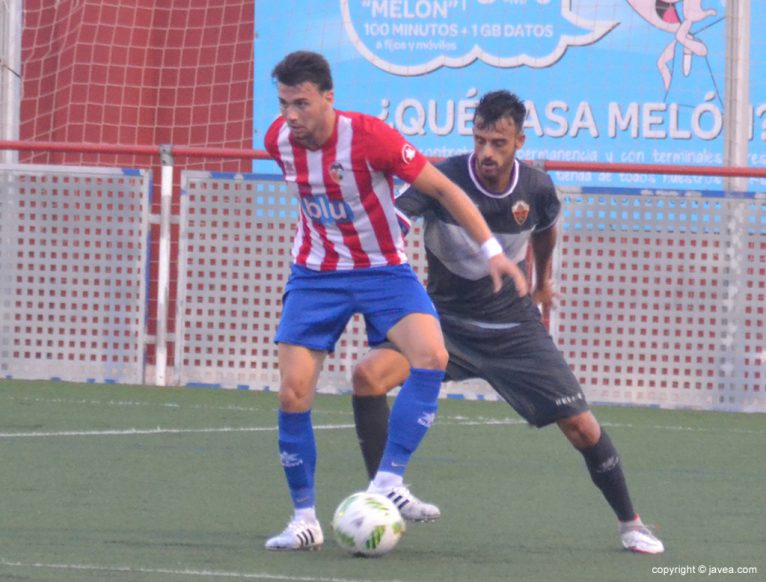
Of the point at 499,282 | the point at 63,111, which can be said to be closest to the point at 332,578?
the point at 499,282

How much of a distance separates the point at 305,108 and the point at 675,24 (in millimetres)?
8444

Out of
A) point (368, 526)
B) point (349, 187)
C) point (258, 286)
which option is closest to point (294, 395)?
point (368, 526)

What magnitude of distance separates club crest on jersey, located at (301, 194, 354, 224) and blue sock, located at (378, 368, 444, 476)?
1.94ft

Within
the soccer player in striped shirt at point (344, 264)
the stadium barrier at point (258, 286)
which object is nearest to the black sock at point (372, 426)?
the soccer player in striped shirt at point (344, 264)

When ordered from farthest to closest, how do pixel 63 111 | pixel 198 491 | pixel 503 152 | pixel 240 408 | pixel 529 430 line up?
1. pixel 63 111
2. pixel 240 408
3. pixel 529 430
4. pixel 198 491
5. pixel 503 152

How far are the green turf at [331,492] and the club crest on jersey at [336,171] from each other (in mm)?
1297

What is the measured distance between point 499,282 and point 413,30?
910 cm

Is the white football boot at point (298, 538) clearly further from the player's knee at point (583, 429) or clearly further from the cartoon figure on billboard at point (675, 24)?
the cartoon figure on billboard at point (675, 24)

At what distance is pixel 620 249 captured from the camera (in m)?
11.8

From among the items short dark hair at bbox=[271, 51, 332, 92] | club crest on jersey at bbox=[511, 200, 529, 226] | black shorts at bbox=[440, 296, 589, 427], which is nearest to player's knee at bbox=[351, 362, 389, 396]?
black shorts at bbox=[440, 296, 589, 427]

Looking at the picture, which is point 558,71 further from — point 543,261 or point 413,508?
point 413,508

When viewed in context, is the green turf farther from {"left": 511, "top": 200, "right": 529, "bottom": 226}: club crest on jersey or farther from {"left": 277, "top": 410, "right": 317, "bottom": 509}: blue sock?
{"left": 511, "top": 200, "right": 529, "bottom": 226}: club crest on jersey

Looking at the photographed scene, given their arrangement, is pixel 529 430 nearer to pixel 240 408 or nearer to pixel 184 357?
pixel 240 408

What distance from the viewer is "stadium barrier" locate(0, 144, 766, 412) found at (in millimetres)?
11688
